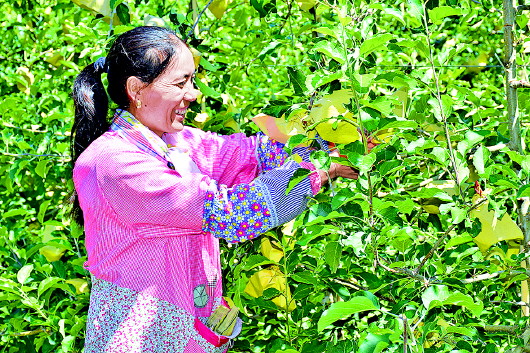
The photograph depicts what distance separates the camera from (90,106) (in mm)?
1831

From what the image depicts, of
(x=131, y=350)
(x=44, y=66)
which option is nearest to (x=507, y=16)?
(x=131, y=350)

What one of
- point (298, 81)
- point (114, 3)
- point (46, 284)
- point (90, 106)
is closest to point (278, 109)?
point (298, 81)

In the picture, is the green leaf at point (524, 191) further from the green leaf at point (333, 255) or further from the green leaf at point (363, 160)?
the green leaf at point (333, 255)

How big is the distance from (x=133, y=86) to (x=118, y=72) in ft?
0.19

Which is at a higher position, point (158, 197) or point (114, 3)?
point (114, 3)

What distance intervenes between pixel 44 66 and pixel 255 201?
2031 millimetres

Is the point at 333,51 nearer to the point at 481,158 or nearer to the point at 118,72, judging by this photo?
the point at 481,158

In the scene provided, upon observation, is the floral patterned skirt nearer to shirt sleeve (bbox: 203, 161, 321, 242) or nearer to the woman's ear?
shirt sleeve (bbox: 203, 161, 321, 242)

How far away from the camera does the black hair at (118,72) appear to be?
1772mm

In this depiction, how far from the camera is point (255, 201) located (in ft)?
5.22

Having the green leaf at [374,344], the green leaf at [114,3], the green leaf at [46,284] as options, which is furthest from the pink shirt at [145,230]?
the green leaf at [374,344]

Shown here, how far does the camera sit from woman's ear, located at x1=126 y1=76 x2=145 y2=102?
177 centimetres

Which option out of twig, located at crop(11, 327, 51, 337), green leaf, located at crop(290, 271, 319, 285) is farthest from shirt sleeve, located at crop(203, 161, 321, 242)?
Answer: twig, located at crop(11, 327, 51, 337)

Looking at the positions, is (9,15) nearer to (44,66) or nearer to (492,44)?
(44,66)
